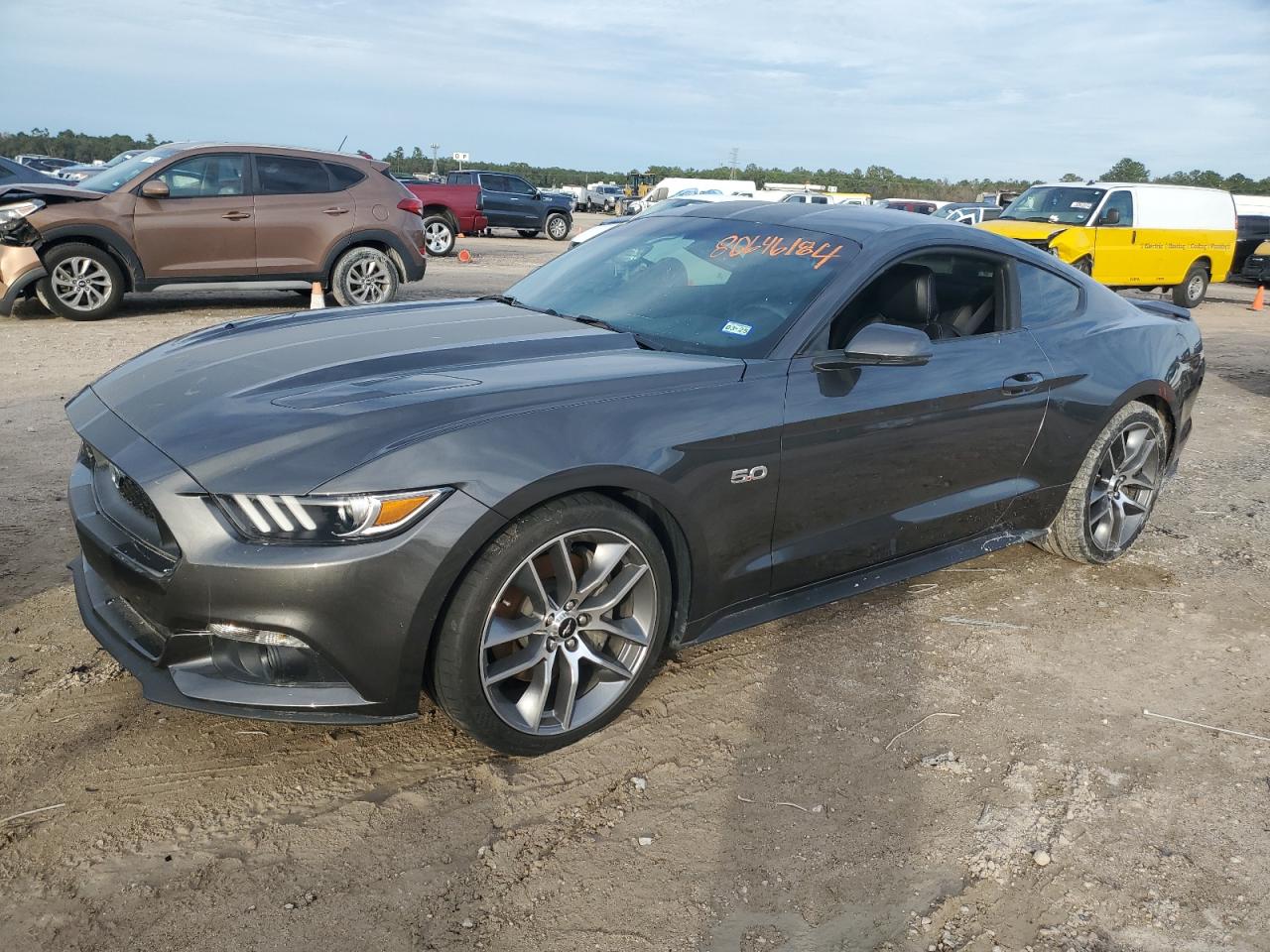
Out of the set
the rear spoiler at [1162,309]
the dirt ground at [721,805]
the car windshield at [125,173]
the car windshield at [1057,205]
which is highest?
the car windshield at [1057,205]

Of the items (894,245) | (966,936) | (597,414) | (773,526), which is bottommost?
(966,936)

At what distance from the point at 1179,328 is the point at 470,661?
4093 millimetres

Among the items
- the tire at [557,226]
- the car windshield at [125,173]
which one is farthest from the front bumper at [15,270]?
the tire at [557,226]

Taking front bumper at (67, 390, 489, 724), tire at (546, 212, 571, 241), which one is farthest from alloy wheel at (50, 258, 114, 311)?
tire at (546, 212, 571, 241)

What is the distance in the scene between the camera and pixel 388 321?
3830 mm

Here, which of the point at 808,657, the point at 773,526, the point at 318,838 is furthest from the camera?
the point at 808,657

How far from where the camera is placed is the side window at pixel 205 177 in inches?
400

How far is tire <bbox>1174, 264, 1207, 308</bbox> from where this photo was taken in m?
17.2

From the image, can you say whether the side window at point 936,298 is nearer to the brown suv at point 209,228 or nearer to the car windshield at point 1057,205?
the brown suv at point 209,228

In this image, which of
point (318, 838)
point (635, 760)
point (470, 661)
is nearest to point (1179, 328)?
point (635, 760)

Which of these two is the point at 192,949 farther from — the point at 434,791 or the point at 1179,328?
the point at 1179,328

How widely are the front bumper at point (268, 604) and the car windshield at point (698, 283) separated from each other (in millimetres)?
1304

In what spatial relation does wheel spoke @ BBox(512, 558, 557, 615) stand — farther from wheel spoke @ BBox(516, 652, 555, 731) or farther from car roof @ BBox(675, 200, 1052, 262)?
car roof @ BBox(675, 200, 1052, 262)

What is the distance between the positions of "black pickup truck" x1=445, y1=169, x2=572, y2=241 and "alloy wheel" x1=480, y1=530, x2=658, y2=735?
25.0 metres
